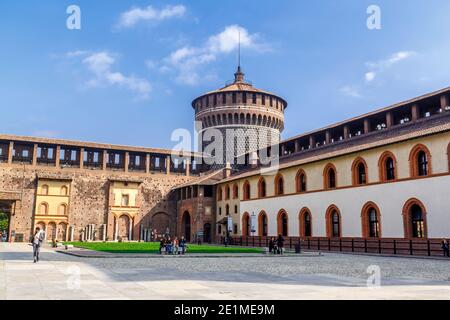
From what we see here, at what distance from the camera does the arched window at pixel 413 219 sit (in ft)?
84.9

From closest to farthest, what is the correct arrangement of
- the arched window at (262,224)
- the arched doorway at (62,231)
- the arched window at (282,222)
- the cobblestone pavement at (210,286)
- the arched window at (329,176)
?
the cobblestone pavement at (210,286) < the arched window at (329,176) < the arched window at (282,222) < the arched window at (262,224) < the arched doorway at (62,231)

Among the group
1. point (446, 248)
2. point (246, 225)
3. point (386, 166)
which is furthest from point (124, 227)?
point (446, 248)

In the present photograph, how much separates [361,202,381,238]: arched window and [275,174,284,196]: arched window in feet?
34.5

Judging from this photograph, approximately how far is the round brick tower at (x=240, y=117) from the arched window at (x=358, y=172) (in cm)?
2682

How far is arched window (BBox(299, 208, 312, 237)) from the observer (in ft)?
116

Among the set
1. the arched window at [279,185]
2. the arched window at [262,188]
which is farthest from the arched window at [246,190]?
the arched window at [279,185]

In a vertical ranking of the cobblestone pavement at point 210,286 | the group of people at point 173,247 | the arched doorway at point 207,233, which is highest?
the arched doorway at point 207,233

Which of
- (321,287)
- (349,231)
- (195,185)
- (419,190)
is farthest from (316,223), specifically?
(321,287)

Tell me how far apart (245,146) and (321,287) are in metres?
47.6

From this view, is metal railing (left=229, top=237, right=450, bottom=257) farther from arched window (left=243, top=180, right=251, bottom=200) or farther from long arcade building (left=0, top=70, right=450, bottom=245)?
arched window (left=243, top=180, right=251, bottom=200)

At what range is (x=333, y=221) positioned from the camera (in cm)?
3278

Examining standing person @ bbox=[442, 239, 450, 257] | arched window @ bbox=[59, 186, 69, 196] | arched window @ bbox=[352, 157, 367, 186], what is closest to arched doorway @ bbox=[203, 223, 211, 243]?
arched window @ bbox=[59, 186, 69, 196]

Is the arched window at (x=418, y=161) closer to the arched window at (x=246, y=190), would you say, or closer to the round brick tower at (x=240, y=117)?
the arched window at (x=246, y=190)

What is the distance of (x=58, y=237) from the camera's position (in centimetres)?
4825
